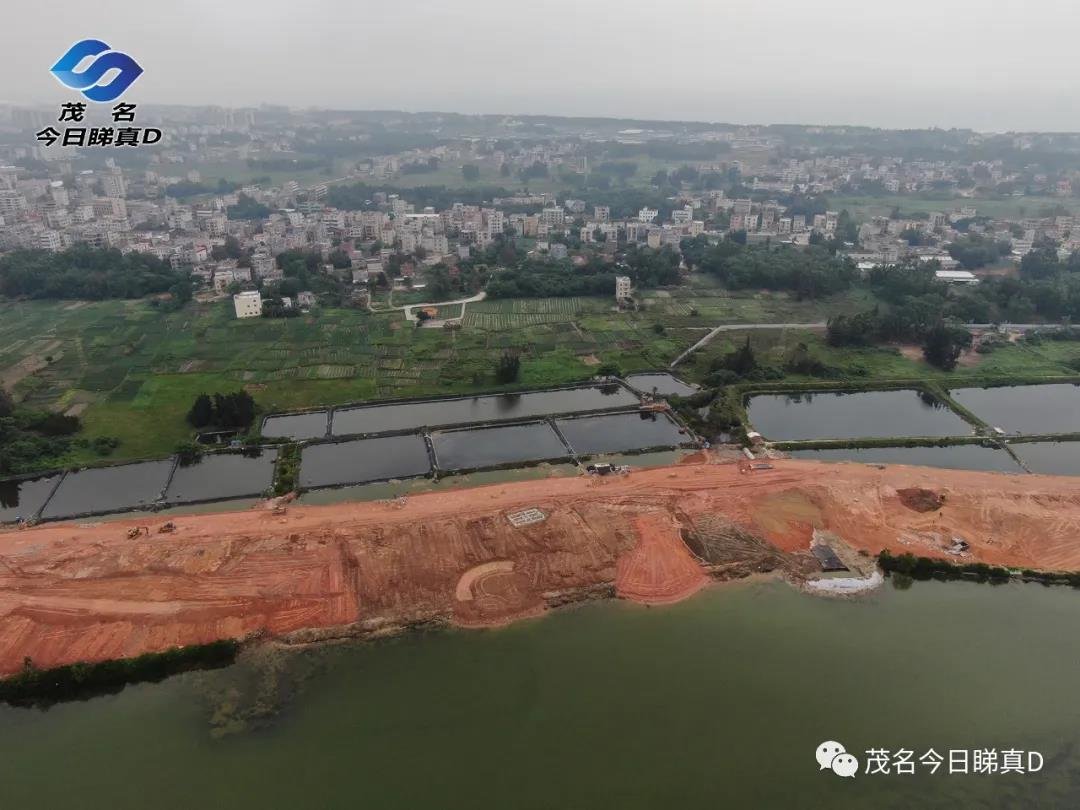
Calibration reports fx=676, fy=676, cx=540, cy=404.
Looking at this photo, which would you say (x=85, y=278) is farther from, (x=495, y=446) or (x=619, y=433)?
(x=619, y=433)

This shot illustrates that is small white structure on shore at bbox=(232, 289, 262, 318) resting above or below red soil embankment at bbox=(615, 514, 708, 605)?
above

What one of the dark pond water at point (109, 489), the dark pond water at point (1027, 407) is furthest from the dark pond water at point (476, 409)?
the dark pond water at point (1027, 407)

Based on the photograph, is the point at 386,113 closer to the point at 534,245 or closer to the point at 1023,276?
the point at 534,245

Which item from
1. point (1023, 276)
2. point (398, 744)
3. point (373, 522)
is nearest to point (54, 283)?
point (373, 522)

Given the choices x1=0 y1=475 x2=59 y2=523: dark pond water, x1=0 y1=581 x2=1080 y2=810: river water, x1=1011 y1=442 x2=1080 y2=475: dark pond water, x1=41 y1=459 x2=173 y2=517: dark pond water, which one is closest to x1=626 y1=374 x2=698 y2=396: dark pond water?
x1=1011 y1=442 x2=1080 y2=475: dark pond water

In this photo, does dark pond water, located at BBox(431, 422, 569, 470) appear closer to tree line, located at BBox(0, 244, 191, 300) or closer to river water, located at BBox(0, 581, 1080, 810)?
river water, located at BBox(0, 581, 1080, 810)
